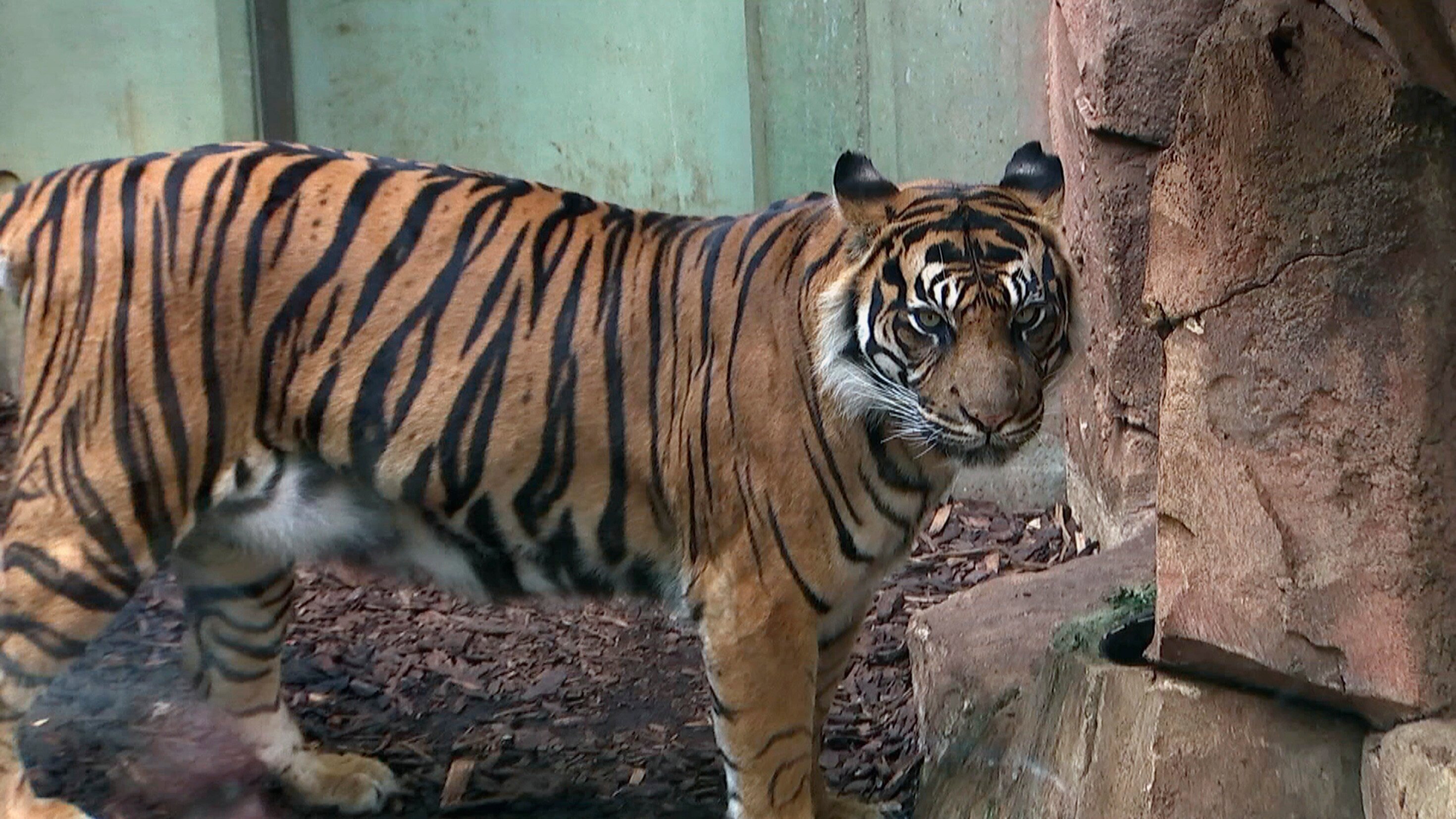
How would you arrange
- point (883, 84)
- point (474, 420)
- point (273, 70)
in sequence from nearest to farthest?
point (474, 420), point (273, 70), point (883, 84)

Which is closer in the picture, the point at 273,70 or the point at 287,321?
the point at 287,321

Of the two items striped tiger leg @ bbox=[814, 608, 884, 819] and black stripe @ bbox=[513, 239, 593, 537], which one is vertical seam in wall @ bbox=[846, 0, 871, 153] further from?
striped tiger leg @ bbox=[814, 608, 884, 819]

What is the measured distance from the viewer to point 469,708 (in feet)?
13.9

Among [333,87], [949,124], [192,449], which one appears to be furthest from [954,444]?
[333,87]

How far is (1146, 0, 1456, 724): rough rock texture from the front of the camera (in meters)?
2.36

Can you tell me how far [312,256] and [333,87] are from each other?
1878 millimetres

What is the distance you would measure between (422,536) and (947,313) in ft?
4.41

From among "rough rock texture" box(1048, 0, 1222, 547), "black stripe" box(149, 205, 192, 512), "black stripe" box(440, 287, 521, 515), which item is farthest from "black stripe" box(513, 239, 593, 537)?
"rough rock texture" box(1048, 0, 1222, 547)

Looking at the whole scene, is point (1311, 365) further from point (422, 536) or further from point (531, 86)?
point (531, 86)

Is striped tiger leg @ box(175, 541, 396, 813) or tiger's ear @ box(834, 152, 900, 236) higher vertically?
tiger's ear @ box(834, 152, 900, 236)

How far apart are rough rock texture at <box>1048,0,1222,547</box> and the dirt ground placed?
0.42m

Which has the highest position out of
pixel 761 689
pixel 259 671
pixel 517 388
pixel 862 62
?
pixel 862 62

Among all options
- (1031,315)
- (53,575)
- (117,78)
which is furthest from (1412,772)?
(117,78)

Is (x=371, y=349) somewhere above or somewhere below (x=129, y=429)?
above
